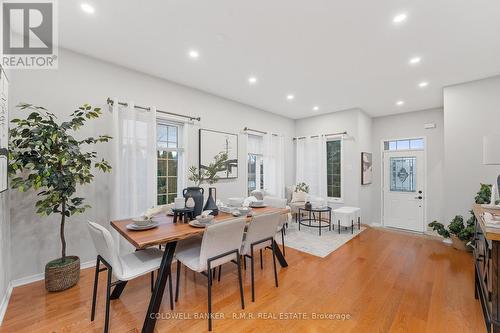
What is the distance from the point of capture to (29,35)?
8.05 ft

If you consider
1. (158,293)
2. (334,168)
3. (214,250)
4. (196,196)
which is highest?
(334,168)

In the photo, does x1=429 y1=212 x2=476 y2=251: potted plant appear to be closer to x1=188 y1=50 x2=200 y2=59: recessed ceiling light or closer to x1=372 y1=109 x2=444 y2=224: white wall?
x1=372 y1=109 x2=444 y2=224: white wall

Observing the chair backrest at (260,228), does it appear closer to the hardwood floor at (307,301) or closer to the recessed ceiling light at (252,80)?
the hardwood floor at (307,301)

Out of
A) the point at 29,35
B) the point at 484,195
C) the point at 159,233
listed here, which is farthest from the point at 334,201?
the point at 29,35

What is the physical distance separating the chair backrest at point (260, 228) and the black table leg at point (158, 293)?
0.79 m

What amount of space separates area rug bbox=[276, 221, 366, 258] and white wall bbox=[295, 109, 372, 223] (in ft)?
2.20

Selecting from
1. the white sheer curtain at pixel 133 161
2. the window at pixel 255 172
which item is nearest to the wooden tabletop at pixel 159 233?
the white sheer curtain at pixel 133 161

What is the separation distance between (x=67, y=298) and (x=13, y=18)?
9.44 ft

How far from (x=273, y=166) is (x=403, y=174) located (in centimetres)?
320

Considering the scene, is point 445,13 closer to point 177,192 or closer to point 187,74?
point 187,74

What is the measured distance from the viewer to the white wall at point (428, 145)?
16.1ft

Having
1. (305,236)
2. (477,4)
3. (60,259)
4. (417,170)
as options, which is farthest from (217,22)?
(417,170)

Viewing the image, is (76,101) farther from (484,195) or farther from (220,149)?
(484,195)

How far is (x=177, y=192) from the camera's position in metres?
3.83
